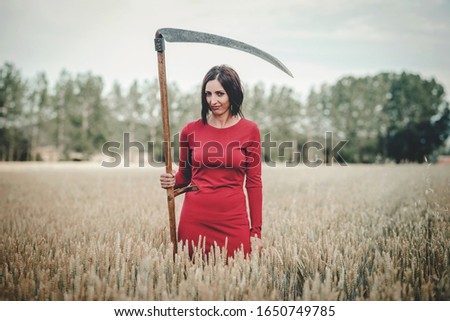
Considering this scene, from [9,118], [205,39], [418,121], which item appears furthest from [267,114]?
[205,39]

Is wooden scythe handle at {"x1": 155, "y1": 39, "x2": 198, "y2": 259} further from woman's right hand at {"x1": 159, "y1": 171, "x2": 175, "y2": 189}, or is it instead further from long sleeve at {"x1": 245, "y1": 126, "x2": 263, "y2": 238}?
long sleeve at {"x1": 245, "y1": 126, "x2": 263, "y2": 238}

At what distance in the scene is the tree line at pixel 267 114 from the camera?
22.3 m

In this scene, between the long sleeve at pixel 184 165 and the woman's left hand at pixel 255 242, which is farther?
the long sleeve at pixel 184 165

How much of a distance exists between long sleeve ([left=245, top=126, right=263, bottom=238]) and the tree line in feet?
55.8

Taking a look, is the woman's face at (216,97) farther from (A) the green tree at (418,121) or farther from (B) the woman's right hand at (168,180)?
(A) the green tree at (418,121)

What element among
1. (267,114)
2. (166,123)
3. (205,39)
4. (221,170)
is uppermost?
(267,114)

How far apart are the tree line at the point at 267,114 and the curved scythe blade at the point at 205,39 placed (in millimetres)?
16817

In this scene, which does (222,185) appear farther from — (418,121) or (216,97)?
(418,121)

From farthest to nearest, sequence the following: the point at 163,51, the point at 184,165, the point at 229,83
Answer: the point at 184,165 < the point at 163,51 < the point at 229,83

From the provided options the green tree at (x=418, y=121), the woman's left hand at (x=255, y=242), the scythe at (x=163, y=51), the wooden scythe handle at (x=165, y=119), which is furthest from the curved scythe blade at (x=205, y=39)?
the green tree at (x=418, y=121)

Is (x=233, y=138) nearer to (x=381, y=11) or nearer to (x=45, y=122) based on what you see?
(x=381, y=11)

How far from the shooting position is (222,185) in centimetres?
221

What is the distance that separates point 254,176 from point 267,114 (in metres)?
39.0
